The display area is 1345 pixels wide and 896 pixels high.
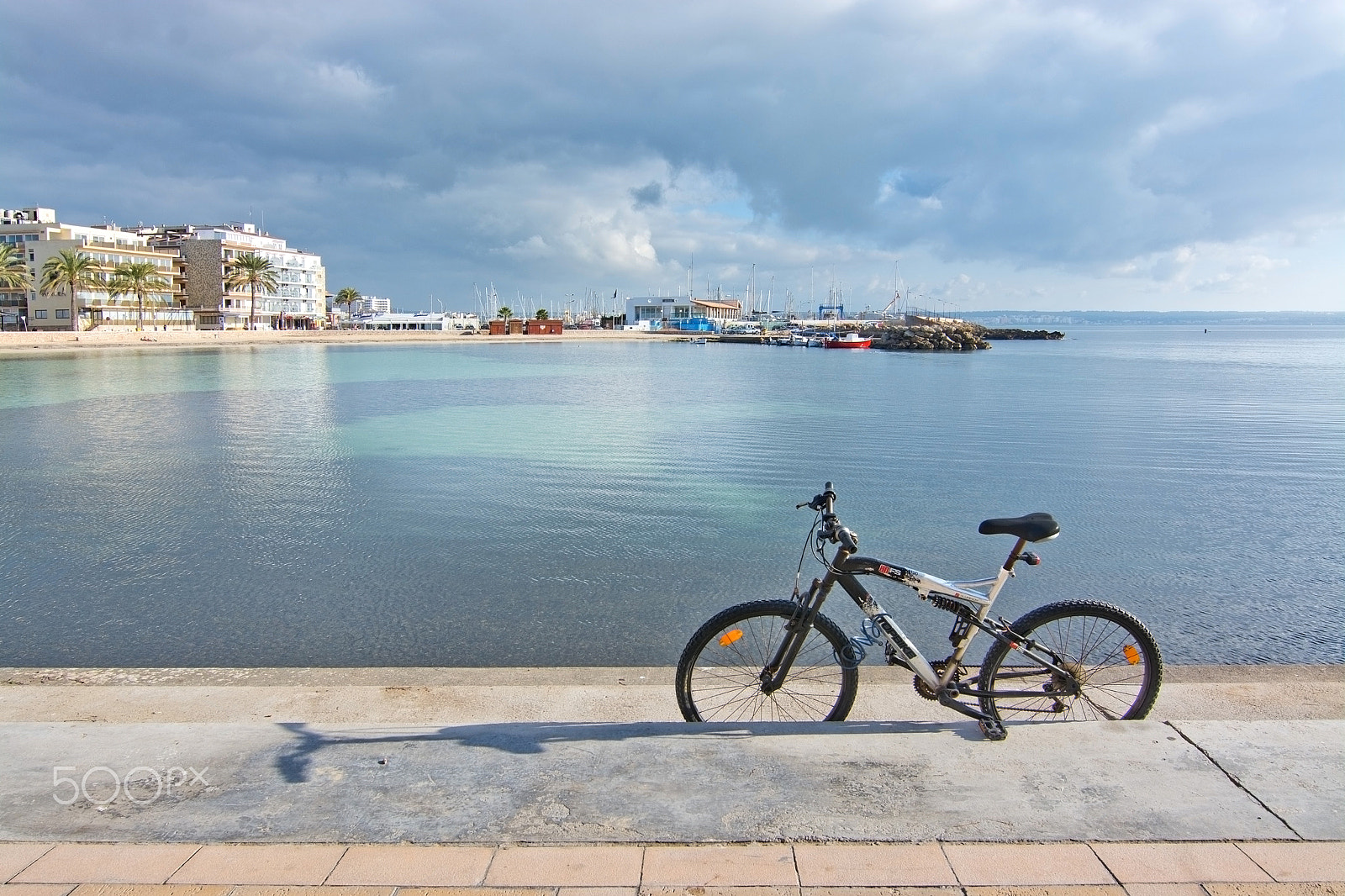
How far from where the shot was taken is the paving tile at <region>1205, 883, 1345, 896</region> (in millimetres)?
3514

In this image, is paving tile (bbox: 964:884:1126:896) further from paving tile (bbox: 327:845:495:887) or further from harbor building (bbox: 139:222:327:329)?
harbor building (bbox: 139:222:327:329)

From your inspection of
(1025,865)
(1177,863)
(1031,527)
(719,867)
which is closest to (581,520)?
(1031,527)

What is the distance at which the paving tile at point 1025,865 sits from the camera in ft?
11.8

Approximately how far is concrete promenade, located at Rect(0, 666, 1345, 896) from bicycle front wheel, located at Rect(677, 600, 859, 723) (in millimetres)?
426

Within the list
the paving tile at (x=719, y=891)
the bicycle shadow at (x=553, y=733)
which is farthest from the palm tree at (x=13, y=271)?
the paving tile at (x=719, y=891)

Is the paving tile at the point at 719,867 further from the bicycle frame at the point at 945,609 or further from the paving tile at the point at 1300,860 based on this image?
the paving tile at the point at 1300,860

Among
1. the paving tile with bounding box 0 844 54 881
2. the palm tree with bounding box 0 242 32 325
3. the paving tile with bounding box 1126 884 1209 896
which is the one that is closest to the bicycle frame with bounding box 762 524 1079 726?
the paving tile with bounding box 1126 884 1209 896

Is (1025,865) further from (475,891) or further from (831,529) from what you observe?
(475,891)

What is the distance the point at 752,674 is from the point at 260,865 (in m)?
3.12

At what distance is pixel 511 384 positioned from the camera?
53500 millimetres

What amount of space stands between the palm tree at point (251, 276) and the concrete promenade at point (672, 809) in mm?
139101

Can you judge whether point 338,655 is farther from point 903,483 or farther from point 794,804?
point 903,483

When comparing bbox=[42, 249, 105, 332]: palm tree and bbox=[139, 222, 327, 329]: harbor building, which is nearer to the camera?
bbox=[42, 249, 105, 332]: palm tree

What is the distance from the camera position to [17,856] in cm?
374
